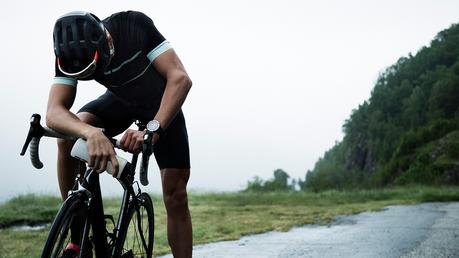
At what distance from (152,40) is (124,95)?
1.22 ft

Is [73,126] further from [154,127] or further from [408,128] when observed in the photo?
[408,128]

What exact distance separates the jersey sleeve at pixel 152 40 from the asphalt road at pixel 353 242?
10.7 feet

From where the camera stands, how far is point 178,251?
340 cm

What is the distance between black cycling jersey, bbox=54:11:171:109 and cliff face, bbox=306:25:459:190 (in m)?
68.5

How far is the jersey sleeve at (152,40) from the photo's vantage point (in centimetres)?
311

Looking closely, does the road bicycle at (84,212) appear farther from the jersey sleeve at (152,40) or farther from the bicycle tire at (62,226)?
the jersey sleeve at (152,40)

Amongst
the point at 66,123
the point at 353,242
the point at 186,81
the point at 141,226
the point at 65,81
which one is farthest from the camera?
the point at 353,242

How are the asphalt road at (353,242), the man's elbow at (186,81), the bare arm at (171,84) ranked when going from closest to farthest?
the bare arm at (171,84), the man's elbow at (186,81), the asphalt road at (353,242)

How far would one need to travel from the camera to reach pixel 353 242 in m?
6.83

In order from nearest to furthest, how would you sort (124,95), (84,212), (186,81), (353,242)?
1. (84,212)
2. (186,81)
3. (124,95)
4. (353,242)

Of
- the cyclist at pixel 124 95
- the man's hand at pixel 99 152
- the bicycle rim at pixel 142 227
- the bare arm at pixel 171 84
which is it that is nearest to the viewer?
the man's hand at pixel 99 152

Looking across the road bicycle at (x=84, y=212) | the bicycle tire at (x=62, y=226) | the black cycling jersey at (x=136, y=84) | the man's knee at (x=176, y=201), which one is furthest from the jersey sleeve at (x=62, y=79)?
the man's knee at (x=176, y=201)

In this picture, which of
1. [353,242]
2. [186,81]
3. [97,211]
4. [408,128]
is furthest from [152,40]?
[408,128]

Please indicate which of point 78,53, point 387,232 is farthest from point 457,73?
point 78,53
